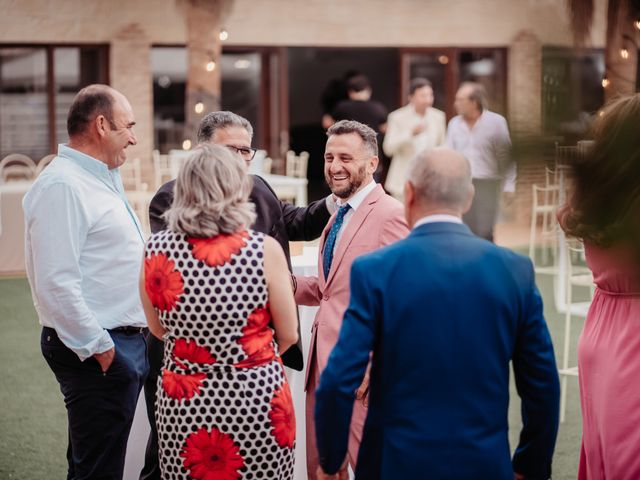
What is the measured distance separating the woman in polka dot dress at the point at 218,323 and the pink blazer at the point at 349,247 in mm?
571

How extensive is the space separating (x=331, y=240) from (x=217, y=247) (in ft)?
2.92

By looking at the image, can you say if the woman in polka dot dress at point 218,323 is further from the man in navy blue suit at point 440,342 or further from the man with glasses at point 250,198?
the man with glasses at point 250,198

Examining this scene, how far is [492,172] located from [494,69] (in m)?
0.09

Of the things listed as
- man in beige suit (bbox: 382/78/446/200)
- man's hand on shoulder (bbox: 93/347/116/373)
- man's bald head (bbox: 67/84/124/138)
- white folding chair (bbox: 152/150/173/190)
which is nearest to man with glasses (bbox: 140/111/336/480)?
man's bald head (bbox: 67/84/124/138)

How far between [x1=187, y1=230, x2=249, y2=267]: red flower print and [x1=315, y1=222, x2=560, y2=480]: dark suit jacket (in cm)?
48

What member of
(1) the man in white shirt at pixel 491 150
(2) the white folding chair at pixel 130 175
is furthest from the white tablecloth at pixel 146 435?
(2) the white folding chair at pixel 130 175

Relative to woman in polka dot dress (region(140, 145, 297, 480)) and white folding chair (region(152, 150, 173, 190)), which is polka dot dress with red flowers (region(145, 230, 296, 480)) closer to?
woman in polka dot dress (region(140, 145, 297, 480))

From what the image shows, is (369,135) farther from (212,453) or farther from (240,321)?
(212,453)

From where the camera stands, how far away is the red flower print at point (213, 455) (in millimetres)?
2574

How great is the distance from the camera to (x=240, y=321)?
2.51m

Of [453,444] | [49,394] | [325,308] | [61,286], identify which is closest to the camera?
[453,444]

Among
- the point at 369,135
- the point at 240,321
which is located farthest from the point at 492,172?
the point at 369,135

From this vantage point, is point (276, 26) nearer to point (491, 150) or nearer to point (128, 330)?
point (128, 330)

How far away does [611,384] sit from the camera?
2559 millimetres
